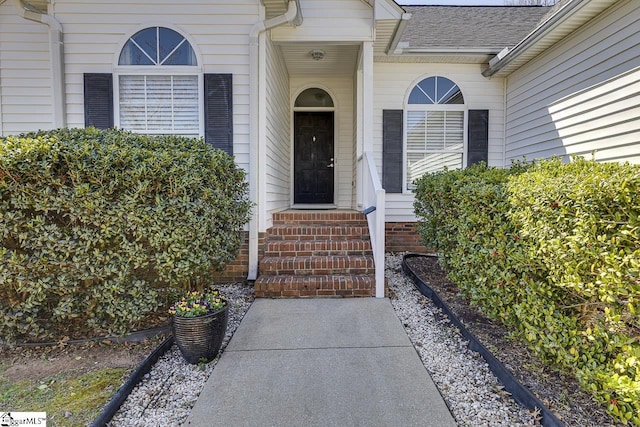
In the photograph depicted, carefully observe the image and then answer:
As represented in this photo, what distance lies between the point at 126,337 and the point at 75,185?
1.29 m

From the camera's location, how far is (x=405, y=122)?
6082 millimetres

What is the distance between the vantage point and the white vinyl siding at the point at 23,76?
4.37 meters

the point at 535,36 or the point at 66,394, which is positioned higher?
the point at 535,36

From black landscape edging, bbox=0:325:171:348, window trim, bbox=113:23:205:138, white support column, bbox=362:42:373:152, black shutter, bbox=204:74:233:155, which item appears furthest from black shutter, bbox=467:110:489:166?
black landscape edging, bbox=0:325:171:348

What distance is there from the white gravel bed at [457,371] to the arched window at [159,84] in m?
3.45

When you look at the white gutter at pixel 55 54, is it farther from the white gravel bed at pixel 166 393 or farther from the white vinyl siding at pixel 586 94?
the white vinyl siding at pixel 586 94

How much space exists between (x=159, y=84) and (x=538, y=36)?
5115 mm

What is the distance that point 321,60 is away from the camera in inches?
228

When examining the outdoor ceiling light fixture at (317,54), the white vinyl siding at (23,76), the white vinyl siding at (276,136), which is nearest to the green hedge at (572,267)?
the white vinyl siding at (276,136)

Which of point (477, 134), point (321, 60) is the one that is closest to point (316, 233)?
point (321, 60)

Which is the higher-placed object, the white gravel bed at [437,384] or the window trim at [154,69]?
the window trim at [154,69]

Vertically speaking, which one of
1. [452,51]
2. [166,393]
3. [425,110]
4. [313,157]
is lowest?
[166,393]

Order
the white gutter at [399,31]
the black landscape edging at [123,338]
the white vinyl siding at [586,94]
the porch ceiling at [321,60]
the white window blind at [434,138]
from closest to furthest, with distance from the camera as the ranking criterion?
the black landscape edging at [123,338], the white vinyl siding at [586,94], the white gutter at [399,31], the porch ceiling at [321,60], the white window blind at [434,138]

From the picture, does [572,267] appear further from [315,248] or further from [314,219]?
[314,219]
